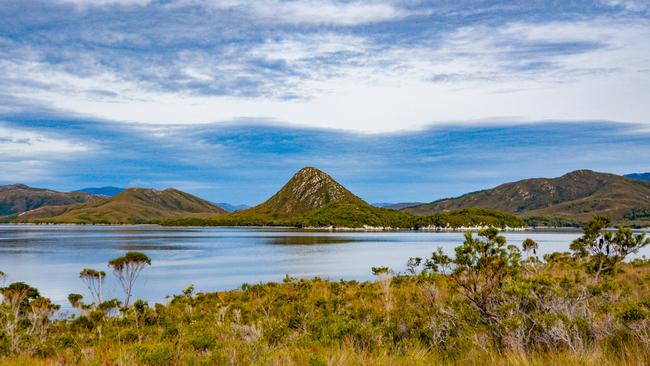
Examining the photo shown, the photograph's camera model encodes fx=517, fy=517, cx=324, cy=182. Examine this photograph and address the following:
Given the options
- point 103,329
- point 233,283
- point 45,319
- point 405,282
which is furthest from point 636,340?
point 233,283

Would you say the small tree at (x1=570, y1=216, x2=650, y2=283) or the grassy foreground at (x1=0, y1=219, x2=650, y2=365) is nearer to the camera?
the grassy foreground at (x1=0, y1=219, x2=650, y2=365)

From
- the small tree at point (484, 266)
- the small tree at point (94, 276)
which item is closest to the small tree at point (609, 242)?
the small tree at point (484, 266)

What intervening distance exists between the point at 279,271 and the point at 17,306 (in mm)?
47737

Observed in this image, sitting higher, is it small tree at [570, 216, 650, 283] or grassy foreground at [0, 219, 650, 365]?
small tree at [570, 216, 650, 283]

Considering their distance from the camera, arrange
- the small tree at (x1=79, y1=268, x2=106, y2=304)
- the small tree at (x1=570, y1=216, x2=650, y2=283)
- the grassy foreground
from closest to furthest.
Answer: the grassy foreground → the small tree at (x1=570, y1=216, x2=650, y2=283) → the small tree at (x1=79, y1=268, x2=106, y2=304)

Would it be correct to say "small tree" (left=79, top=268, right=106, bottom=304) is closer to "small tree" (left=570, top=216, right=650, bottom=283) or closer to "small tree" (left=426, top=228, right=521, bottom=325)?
"small tree" (left=426, top=228, right=521, bottom=325)

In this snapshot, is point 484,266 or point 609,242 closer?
point 484,266

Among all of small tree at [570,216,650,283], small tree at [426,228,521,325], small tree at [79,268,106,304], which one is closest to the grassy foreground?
small tree at [426,228,521,325]

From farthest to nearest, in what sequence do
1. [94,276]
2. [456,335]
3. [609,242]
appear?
[94,276]
[609,242]
[456,335]

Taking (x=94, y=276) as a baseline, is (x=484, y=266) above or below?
above

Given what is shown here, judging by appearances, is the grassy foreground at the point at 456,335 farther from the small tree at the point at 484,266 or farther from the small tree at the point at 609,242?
the small tree at the point at 609,242

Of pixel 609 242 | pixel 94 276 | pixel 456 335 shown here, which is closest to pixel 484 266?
pixel 456 335

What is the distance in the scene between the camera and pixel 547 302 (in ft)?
36.9

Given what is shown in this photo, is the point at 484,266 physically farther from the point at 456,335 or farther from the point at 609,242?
the point at 609,242
